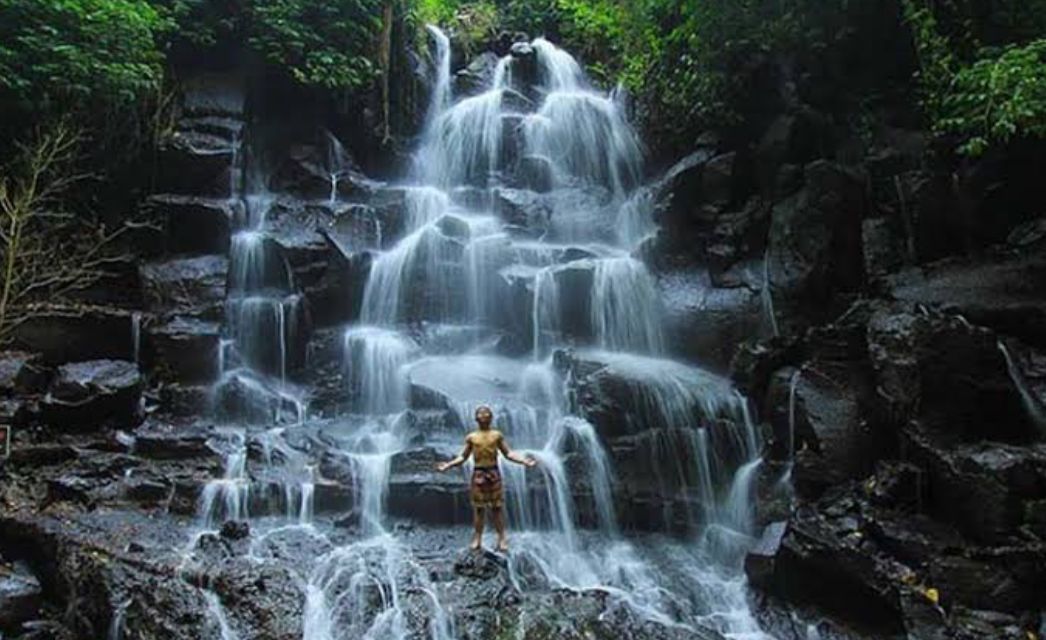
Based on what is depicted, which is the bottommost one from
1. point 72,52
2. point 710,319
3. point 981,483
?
point 981,483

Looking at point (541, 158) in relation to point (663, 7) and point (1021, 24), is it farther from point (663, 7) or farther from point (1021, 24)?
point (1021, 24)

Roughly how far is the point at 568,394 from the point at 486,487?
317 cm

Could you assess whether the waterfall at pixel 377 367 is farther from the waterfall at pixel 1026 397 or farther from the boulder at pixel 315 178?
the waterfall at pixel 1026 397

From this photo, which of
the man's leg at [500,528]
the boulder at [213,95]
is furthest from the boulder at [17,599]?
the boulder at [213,95]

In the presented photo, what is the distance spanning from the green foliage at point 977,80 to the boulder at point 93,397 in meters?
10.9

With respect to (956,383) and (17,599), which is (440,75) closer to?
(956,383)

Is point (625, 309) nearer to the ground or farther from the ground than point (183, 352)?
farther from the ground

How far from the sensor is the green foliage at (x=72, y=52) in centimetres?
1202

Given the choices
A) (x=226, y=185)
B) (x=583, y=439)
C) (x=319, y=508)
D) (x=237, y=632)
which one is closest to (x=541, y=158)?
(x=226, y=185)

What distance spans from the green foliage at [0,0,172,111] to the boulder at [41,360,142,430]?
4.27 metres

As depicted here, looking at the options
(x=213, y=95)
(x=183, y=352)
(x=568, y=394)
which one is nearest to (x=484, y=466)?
(x=568, y=394)

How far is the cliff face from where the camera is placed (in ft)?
25.5

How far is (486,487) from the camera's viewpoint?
8703 millimetres

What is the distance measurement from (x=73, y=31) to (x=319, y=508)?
8212 mm
